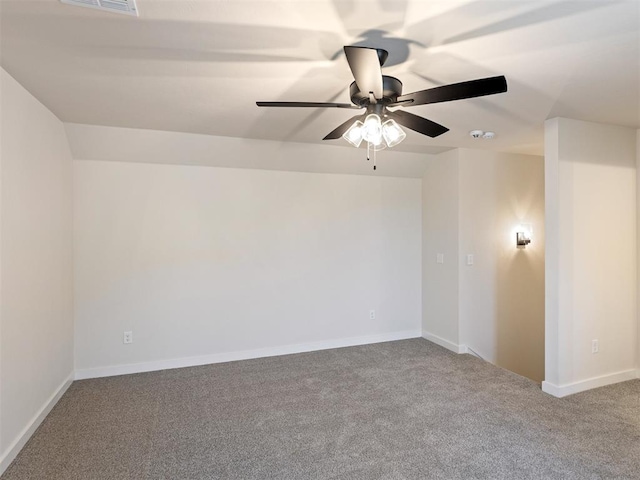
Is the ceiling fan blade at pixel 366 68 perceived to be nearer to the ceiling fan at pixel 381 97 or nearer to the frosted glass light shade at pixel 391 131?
the ceiling fan at pixel 381 97

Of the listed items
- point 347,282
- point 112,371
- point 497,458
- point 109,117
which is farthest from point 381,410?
point 109,117

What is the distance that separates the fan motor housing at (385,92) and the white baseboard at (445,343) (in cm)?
313

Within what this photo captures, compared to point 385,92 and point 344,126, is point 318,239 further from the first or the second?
point 385,92

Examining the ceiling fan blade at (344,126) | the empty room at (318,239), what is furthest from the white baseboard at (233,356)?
the ceiling fan blade at (344,126)

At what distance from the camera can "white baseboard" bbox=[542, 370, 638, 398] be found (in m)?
3.07

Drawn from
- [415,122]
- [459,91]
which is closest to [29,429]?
[415,122]

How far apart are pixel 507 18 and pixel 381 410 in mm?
2624

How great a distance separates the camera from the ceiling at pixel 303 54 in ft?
5.12

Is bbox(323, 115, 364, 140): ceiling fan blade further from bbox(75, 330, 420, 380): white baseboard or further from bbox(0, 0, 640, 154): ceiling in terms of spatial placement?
bbox(75, 330, 420, 380): white baseboard

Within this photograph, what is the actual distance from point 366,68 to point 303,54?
50 centimetres

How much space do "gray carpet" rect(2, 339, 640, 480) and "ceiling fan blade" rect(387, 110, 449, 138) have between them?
2.00 meters

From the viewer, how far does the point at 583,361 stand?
10.6ft

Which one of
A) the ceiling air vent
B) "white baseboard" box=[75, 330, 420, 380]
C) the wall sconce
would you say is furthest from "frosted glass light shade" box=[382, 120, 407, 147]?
the wall sconce

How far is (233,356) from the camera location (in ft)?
13.0
